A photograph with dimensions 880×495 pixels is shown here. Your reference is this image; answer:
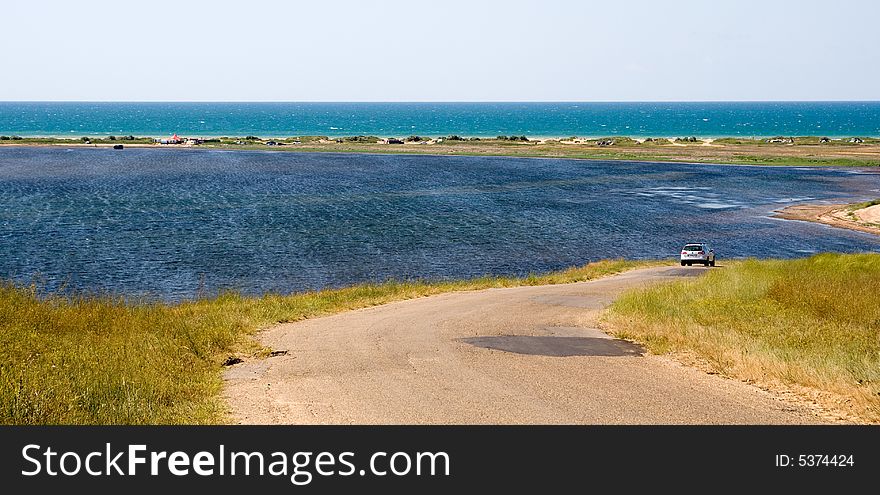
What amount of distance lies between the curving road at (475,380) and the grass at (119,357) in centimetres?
80

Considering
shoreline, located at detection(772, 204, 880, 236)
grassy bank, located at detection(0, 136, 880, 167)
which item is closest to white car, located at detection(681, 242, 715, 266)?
shoreline, located at detection(772, 204, 880, 236)

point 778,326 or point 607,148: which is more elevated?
point 778,326

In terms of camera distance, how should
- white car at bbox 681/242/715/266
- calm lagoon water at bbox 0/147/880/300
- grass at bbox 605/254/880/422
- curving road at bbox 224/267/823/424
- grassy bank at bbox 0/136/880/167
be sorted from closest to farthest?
curving road at bbox 224/267/823/424
grass at bbox 605/254/880/422
calm lagoon water at bbox 0/147/880/300
white car at bbox 681/242/715/266
grassy bank at bbox 0/136/880/167

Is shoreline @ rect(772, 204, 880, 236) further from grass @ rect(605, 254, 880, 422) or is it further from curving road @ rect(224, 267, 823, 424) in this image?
curving road @ rect(224, 267, 823, 424)

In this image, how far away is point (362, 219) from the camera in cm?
6594

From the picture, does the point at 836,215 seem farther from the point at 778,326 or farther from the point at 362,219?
the point at 778,326

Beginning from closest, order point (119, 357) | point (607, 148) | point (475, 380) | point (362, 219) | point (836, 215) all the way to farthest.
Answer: point (119, 357) → point (475, 380) → point (362, 219) → point (836, 215) → point (607, 148)

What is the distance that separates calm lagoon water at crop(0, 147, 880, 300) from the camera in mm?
43875

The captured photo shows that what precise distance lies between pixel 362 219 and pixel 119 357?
50.5 m

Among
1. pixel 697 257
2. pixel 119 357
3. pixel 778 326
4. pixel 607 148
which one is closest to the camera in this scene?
pixel 119 357

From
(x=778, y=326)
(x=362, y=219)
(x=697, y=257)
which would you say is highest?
(x=778, y=326)

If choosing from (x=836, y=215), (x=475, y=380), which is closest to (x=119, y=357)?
(x=475, y=380)

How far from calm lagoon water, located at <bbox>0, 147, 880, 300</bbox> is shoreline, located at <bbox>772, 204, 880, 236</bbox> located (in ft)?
7.37

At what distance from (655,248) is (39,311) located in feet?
140
